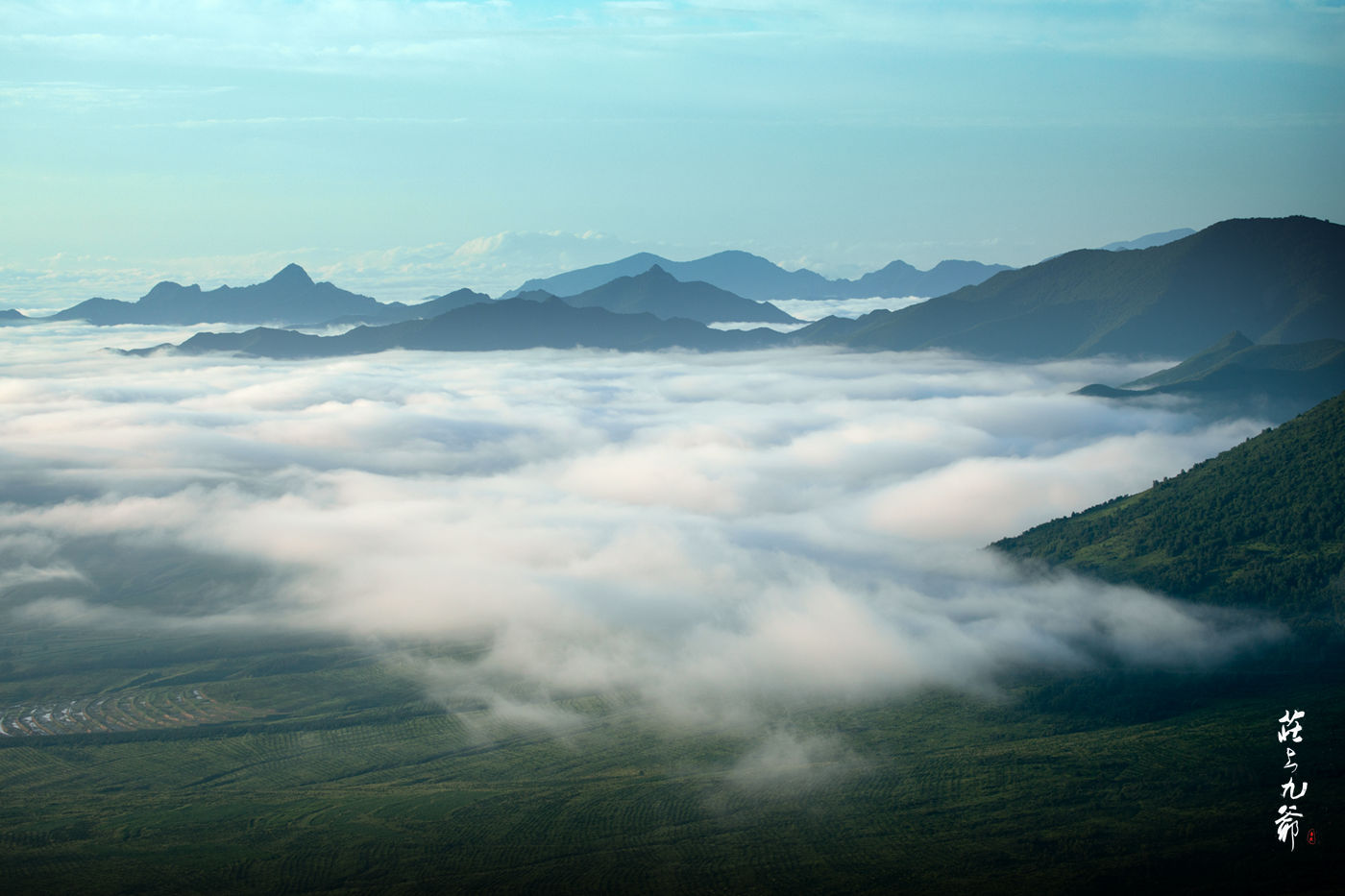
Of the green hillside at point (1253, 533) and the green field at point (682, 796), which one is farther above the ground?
the green hillside at point (1253, 533)

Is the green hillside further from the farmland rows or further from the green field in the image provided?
the farmland rows

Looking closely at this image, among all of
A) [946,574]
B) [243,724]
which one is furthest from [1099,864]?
[243,724]

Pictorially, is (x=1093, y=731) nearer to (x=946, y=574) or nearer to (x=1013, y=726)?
(x=1013, y=726)

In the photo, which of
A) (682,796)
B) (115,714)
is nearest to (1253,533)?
(682,796)

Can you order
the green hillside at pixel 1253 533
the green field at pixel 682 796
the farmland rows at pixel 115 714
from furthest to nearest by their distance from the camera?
the farmland rows at pixel 115 714 → the green hillside at pixel 1253 533 → the green field at pixel 682 796

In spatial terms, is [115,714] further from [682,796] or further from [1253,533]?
[1253,533]

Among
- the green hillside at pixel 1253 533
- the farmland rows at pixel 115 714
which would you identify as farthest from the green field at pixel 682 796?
the green hillside at pixel 1253 533

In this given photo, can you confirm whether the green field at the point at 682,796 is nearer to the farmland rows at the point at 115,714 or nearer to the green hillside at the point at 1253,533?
the farmland rows at the point at 115,714
